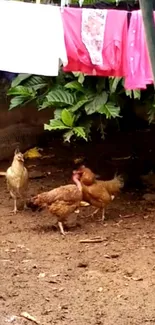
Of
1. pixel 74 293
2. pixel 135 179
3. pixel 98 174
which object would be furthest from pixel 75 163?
pixel 74 293

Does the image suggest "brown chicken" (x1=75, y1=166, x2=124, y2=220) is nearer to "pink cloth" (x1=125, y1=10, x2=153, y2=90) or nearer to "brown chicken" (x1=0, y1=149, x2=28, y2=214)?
"brown chicken" (x1=0, y1=149, x2=28, y2=214)

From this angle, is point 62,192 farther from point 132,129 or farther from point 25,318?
point 132,129

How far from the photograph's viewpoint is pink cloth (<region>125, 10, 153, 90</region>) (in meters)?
4.30

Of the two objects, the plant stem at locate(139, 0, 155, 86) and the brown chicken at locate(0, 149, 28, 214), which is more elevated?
the plant stem at locate(139, 0, 155, 86)

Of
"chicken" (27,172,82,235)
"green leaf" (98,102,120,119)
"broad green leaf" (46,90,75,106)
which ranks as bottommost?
"chicken" (27,172,82,235)

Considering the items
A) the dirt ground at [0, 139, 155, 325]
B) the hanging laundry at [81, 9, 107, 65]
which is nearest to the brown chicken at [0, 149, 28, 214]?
the dirt ground at [0, 139, 155, 325]

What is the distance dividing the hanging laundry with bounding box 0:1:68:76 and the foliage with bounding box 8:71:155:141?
1.36ft

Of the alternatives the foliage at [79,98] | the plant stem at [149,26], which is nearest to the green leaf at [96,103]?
the foliage at [79,98]

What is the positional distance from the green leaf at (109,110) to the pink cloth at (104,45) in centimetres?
34

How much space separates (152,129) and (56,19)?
2.93 metres

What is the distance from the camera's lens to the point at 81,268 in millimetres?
A: 3861

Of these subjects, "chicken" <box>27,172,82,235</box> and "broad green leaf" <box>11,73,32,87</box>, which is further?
"broad green leaf" <box>11,73,32,87</box>

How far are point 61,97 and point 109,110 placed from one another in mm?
492

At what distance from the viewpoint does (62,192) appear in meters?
4.53
